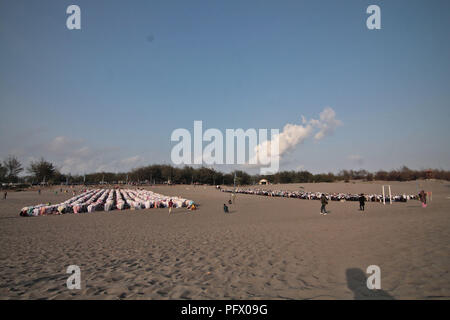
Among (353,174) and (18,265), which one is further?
(353,174)

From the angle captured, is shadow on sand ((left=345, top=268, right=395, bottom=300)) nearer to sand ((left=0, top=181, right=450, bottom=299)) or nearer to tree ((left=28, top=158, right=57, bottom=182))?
sand ((left=0, top=181, right=450, bottom=299))

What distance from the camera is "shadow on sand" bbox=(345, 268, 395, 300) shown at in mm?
4473

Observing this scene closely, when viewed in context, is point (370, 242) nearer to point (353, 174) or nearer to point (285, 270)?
point (285, 270)

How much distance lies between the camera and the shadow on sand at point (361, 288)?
176 inches

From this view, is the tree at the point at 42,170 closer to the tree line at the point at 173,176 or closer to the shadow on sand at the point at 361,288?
the tree line at the point at 173,176

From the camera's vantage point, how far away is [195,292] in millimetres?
4867

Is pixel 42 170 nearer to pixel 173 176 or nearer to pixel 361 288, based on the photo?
pixel 173 176

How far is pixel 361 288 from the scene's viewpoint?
485 centimetres

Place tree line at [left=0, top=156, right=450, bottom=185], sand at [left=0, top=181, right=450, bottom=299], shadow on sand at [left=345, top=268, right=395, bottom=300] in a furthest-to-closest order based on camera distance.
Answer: tree line at [left=0, top=156, right=450, bottom=185] < sand at [left=0, top=181, right=450, bottom=299] < shadow on sand at [left=345, top=268, right=395, bottom=300]

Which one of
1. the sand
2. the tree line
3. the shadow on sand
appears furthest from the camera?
the tree line

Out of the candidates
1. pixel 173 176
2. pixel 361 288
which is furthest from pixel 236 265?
pixel 173 176

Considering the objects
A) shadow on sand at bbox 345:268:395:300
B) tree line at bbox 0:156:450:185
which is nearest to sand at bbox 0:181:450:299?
shadow on sand at bbox 345:268:395:300
